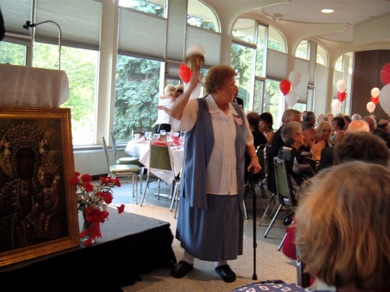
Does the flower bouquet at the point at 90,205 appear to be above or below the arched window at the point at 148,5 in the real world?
below

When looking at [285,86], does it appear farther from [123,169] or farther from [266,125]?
[123,169]

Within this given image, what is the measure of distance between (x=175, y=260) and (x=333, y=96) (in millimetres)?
14277

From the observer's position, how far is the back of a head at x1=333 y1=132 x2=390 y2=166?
6.61 feet

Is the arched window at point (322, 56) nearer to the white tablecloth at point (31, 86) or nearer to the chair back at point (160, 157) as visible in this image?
the chair back at point (160, 157)

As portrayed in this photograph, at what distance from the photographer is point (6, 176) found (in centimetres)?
229

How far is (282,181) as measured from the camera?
418 centimetres

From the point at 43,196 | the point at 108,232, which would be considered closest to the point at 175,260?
the point at 108,232

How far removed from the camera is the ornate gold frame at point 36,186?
229cm

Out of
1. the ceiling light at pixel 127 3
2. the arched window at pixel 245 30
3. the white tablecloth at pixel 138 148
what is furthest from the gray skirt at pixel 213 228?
the arched window at pixel 245 30

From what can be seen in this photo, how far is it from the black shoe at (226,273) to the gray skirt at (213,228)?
0.14 m

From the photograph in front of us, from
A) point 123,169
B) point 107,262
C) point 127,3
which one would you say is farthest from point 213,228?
point 127,3

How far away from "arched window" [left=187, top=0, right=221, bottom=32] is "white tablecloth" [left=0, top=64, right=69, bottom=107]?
22.8ft

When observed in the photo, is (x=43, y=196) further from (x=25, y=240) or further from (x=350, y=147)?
(x=350, y=147)

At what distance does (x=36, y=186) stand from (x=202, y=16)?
7.99m
